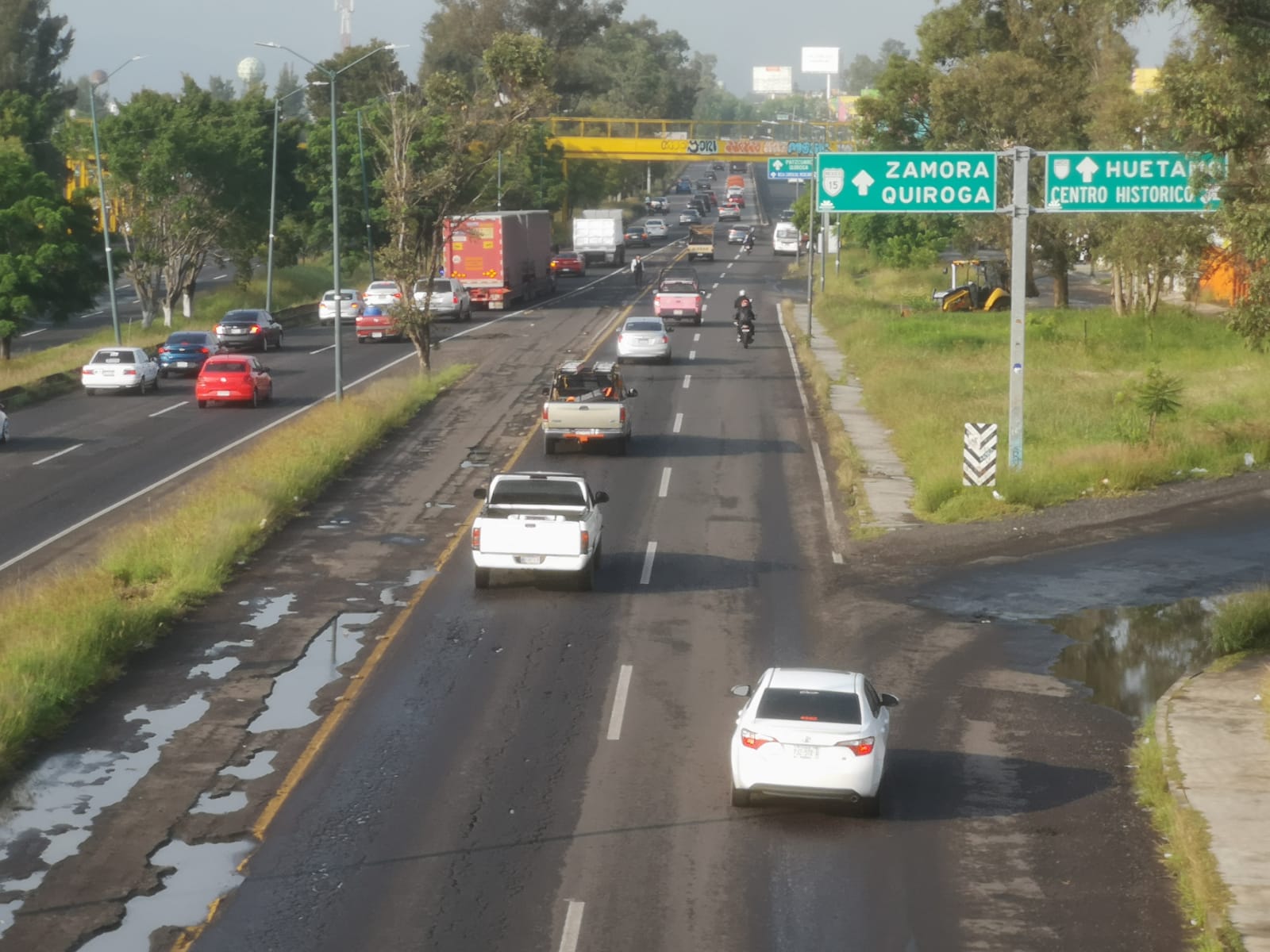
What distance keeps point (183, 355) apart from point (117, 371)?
5785mm

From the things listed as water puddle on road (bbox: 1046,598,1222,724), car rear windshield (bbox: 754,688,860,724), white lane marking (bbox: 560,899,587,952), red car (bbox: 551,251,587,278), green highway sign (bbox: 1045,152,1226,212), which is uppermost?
green highway sign (bbox: 1045,152,1226,212)

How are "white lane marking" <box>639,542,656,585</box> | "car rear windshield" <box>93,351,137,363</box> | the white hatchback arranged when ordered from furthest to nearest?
the white hatchback → "car rear windshield" <box>93,351,137,363</box> → "white lane marking" <box>639,542,656,585</box>

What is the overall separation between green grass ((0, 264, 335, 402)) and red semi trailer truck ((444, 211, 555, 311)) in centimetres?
1195

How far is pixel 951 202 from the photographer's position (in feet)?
105

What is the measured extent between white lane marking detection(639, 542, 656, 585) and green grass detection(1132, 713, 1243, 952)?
31.2 ft

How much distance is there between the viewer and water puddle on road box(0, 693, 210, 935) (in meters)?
13.7

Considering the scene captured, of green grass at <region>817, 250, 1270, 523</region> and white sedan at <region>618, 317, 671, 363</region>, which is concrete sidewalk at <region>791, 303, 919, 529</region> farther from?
white sedan at <region>618, 317, 671, 363</region>

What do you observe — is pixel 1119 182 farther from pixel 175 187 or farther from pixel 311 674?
pixel 175 187

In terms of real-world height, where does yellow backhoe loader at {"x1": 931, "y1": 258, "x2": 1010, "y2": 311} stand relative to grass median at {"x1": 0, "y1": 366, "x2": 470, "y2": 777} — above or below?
above

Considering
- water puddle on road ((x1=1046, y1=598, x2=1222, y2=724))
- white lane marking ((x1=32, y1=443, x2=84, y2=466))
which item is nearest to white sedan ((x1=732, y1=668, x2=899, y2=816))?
water puddle on road ((x1=1046, y1=598, x2=1222, y2=724))

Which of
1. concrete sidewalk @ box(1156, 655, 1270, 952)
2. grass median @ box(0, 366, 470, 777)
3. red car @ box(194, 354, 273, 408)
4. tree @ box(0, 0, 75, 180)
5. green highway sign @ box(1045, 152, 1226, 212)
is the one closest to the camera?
concrete sidewalk @ box(1156, 655, 1270, 952)

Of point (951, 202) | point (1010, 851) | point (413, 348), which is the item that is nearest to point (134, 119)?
point (413, 348)

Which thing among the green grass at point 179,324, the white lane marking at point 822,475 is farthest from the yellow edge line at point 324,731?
the green grass at point 179,324

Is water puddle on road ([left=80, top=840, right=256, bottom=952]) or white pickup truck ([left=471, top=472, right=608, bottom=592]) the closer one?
water puddle on road ([left=80, top=840, right=256, bottom=952])
